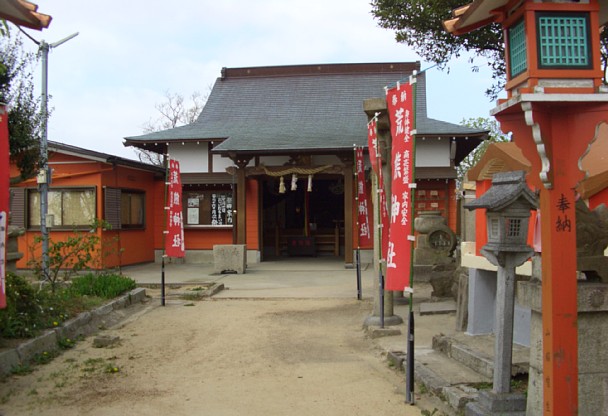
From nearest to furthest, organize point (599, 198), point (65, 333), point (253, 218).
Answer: point (599, 198)
point (65, 333)
point (253, 218)

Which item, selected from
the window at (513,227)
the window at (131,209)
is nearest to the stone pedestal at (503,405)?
the window at (513,227)

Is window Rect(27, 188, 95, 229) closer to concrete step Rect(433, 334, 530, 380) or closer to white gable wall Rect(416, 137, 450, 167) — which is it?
white gable wall Rect(416, 137, 450, 167)

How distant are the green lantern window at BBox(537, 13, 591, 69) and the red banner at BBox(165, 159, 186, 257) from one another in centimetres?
896

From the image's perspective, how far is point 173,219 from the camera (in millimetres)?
11414

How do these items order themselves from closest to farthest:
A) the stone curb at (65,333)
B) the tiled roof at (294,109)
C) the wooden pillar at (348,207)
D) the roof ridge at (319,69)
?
the stone curb at (65,333) < the wooden pillar at (348,207) < the tiled roof at (294,109) < the roof ridge at (319,69)

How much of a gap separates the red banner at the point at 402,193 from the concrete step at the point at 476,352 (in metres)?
1.08

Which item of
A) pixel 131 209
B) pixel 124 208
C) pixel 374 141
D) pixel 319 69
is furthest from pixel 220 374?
pixel 319 69

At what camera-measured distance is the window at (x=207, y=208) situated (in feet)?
61.8

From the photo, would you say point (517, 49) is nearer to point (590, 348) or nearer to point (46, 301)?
point (590, 348)

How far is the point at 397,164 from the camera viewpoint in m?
5.79

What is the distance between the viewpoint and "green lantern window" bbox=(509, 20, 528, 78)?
3640 millimetres

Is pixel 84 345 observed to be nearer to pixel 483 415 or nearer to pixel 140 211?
pixel 483 415

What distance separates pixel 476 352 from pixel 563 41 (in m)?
3.43

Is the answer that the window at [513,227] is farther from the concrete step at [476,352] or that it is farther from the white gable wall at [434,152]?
the white gable wall at [434,152]
